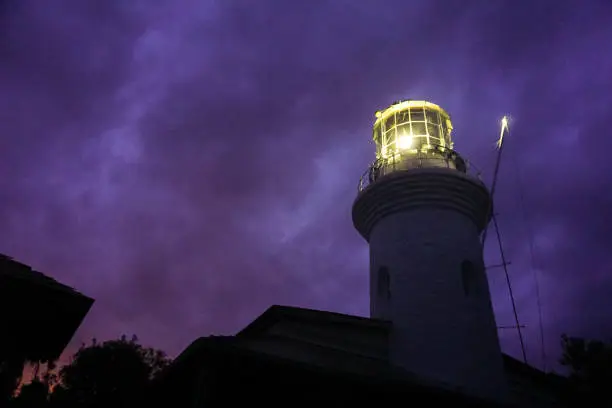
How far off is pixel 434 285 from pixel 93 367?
20.1 m

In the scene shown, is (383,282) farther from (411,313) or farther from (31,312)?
(31,312)

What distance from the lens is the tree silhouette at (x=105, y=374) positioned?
76.0 ft

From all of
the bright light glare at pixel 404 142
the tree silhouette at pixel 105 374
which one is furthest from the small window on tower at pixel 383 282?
the tree silhouette at pixel 105 374

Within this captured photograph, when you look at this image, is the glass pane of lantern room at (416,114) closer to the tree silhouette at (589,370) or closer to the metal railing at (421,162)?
the metal railing at (421,162)

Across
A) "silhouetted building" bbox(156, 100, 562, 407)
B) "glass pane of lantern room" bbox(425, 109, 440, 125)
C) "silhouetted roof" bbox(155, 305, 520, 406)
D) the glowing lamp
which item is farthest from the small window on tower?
"glass pane of lantern room" bbox(425, 109, 440, 125)

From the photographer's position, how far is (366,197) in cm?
1455

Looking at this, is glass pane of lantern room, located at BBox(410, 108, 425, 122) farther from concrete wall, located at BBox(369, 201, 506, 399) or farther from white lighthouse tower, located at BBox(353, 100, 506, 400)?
concrete wall, located at BBox(369, 201, 506, 399)

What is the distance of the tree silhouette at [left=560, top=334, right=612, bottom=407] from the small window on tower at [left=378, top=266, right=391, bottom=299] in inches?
170

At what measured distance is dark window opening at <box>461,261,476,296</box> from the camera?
13008 millimetres

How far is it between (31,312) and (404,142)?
1098cm

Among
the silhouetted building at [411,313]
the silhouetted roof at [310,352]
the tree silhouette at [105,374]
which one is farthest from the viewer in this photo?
the tree silhouette at [105,374]

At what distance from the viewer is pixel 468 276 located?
1325 centimetres

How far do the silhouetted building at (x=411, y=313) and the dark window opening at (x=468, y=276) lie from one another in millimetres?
26

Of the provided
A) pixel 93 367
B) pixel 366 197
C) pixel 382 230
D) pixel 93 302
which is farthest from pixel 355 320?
pixel 93 367
